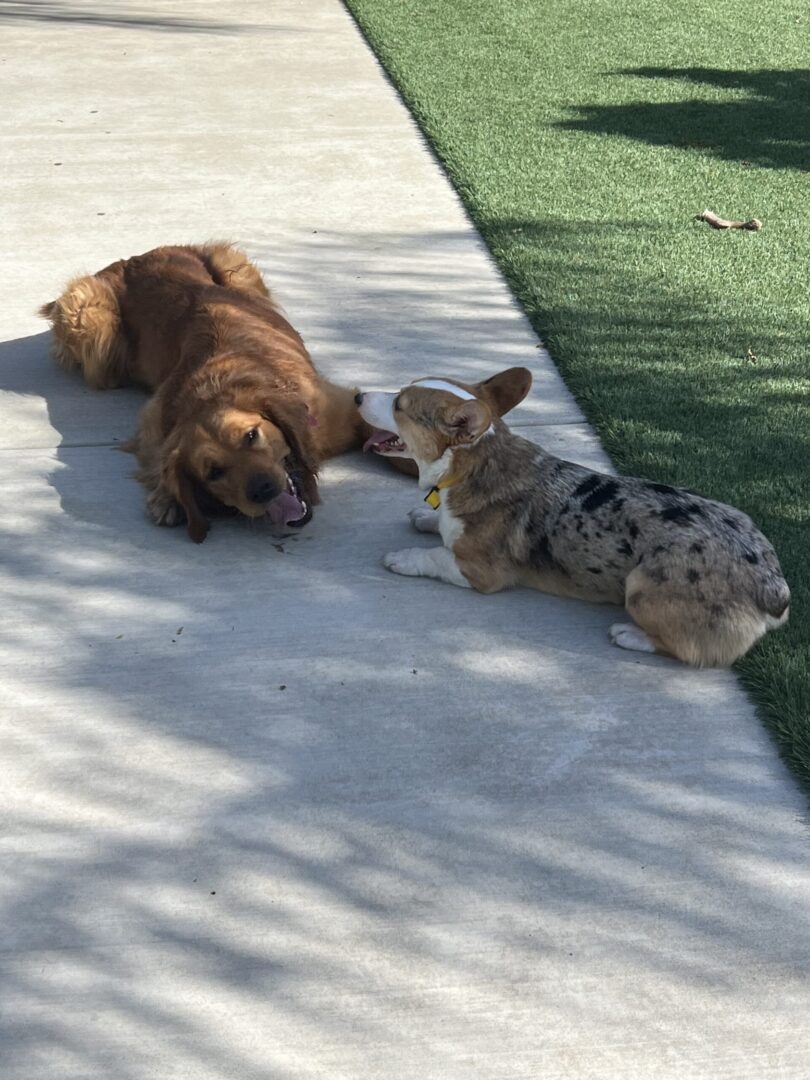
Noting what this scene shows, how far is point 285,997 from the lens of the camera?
308 centimetres

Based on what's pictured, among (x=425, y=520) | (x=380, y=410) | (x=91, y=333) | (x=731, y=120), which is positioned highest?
(x=380, y=410)

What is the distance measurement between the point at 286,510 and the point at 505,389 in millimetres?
965

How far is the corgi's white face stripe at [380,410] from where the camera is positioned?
4633 millimetres

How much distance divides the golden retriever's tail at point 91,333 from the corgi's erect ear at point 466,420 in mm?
2343

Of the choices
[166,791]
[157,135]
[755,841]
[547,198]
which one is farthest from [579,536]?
[157,135]

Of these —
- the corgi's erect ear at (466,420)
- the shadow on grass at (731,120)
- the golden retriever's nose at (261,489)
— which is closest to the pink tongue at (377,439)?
the golden retriever's nose at (261,489)

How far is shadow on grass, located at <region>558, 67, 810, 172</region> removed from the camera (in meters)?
9.38

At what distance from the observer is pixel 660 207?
27.2 feet

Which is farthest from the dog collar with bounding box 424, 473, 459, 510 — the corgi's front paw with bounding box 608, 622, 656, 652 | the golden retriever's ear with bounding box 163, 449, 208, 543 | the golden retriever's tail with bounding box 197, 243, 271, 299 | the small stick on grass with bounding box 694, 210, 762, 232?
the small stick on grass with bounding box 694, 210, 762, 232

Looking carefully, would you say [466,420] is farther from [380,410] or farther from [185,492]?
[185,492]

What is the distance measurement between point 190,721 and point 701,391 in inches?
121

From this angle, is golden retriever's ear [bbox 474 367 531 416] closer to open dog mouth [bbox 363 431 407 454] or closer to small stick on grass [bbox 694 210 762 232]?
open dog mouth [bbox 363 431 407 454]

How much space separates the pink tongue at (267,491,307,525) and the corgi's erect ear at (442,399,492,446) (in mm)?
760

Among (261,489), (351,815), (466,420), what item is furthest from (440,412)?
(351,815)
